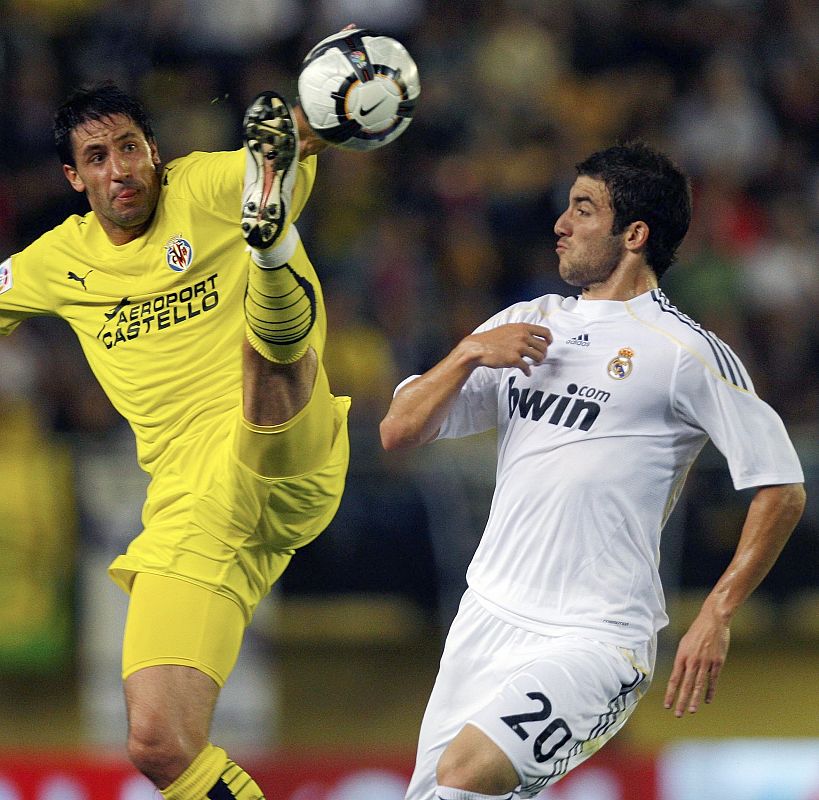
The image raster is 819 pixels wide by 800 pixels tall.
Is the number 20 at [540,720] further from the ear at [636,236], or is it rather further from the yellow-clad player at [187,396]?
the ear at [636,236]

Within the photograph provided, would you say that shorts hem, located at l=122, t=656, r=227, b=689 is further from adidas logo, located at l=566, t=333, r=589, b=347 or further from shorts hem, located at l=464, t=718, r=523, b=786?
adidas logo, located at l=566, t=333, r=589, b=347

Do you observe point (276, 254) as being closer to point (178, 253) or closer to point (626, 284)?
point (178, 253)

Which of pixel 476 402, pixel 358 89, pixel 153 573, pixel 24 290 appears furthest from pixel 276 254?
pixel 24 290

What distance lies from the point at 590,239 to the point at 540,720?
5.03 feet

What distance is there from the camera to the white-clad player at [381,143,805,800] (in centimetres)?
436

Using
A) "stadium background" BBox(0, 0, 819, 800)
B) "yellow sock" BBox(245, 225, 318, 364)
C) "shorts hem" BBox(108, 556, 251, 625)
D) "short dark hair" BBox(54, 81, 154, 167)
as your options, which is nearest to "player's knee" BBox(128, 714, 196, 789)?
"shorts hem" BBox(108, 556, 251, 625)

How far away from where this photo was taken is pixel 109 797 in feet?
24.7

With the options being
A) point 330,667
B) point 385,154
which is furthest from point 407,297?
point 330,667

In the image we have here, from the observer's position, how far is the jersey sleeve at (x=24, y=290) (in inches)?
214

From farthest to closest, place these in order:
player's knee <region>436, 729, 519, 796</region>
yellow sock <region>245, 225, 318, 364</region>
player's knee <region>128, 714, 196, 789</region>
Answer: player's knee <region>128, 714, 196, 789</region> → yellow sock <region>245, 225, 318, 364</region> → player's knee <region>436, 729, 519, 796</region>

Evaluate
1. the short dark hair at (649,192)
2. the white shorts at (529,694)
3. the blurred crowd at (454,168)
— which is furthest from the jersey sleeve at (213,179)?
the blurred crowd at (454,168)

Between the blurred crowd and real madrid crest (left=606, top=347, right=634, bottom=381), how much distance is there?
438cm

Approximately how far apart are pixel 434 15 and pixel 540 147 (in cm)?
169

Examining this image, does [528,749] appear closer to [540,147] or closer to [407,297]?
[407,297]
